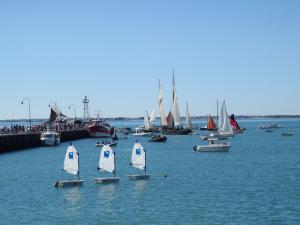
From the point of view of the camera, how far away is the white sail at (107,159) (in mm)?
55969

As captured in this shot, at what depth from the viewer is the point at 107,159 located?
185ft

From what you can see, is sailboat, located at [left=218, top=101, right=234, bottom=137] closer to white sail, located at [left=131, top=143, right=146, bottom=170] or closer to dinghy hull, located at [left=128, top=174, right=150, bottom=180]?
dinghy hull, located at [left=128, top=174, right=150, bottom=180]

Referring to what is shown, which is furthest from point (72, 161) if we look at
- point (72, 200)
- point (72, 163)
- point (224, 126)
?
point (224, 126)

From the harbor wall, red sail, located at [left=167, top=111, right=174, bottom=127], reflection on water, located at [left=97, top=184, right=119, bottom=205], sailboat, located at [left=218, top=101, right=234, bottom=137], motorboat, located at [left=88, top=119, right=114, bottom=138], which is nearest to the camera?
reflection on water, located at [left=97, top=184, right=119, bottom=205]

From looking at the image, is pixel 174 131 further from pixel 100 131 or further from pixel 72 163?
pixel 72 163

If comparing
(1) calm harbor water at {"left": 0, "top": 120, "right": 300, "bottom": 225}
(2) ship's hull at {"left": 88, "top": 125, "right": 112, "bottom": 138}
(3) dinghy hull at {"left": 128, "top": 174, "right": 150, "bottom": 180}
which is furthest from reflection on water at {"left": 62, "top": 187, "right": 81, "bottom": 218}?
(2) ship's hull at {"left": 88, "top": 125, "right": 112, "bottom": 138}

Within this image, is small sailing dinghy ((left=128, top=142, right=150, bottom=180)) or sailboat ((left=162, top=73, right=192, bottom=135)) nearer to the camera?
small sailing dinghy ((left=128, top=142, right=150, bottom=180))

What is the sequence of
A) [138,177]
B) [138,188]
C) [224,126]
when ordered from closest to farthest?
[138,188], [138,177], [224,126]

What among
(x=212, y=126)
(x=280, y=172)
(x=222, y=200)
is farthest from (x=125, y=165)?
(x=212, y=126)

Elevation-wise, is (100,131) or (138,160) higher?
(100,131)

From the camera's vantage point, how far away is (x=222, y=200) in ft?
155

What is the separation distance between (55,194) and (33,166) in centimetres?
2591

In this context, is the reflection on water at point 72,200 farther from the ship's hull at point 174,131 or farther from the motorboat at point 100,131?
the ship's hull at point 174,131

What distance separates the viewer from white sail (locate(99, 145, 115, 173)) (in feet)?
184
